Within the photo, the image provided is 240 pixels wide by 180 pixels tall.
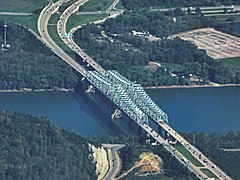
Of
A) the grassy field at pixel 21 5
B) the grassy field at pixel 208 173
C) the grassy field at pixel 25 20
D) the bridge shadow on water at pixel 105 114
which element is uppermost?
the grassy field at pixel 21 5

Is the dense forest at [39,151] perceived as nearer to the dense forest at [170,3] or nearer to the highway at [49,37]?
the highway at [49,37]

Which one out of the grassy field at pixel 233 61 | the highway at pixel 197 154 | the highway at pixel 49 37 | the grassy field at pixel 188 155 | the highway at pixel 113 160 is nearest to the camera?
the highway at pixel 113 160

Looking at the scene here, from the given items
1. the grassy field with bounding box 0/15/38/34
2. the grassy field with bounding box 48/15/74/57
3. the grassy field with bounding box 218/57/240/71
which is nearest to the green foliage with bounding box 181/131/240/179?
the grassy field with bounding box 218/57/240/71

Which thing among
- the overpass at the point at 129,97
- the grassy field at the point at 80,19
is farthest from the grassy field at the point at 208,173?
the grassy field at the point at 80,19

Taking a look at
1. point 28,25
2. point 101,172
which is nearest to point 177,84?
point 28,25

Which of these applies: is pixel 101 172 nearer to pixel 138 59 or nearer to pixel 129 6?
pixel 138 59

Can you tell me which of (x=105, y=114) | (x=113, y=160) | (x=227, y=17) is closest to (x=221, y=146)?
(x=113, y=160)
